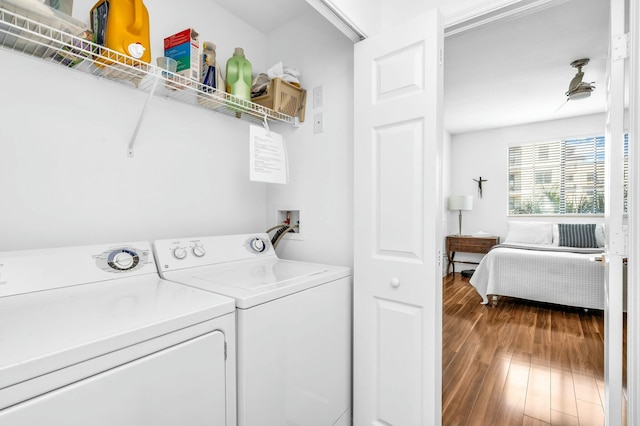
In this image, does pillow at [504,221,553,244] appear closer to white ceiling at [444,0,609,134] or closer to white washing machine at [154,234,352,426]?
white ceiling at [444,0,609,134]

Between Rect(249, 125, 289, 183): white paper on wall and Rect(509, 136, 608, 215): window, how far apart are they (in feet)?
16.5

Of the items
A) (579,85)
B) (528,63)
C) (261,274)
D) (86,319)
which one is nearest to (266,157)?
(261,274)

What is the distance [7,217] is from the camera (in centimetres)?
112

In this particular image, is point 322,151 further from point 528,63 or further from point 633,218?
point 528,63

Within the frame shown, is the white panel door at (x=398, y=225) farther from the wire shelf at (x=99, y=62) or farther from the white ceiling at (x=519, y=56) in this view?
the wire shelf at (x=99, y=62)

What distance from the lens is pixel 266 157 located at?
1.62m

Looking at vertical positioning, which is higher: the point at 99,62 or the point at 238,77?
the point at 238,77

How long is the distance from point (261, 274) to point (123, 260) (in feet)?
1.76

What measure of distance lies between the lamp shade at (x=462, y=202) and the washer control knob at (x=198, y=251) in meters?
4.87

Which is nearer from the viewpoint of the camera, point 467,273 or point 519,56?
point 519,56

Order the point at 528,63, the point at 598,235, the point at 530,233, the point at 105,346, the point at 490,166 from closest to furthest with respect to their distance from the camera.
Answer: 1. the point at 105,346
2. the point at 528,63
3. the point at 598,235
4. the point at 530,233
5. the point at 490,166

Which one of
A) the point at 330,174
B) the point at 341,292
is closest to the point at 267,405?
the point at 341,292

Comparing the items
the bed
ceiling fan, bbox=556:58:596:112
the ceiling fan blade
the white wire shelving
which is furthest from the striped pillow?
the white wire shelving

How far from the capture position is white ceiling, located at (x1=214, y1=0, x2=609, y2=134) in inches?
76.5
